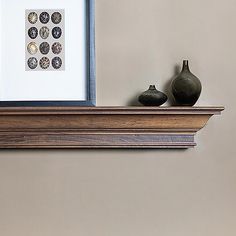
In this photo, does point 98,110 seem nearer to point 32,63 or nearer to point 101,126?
point 101,126

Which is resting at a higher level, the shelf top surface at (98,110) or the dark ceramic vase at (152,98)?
the dark ceramic vase at (152,98)

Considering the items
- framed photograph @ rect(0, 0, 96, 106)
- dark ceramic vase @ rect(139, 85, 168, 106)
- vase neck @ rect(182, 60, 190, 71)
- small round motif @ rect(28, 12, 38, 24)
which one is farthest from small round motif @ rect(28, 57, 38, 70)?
vase neck @ rect(182, 60, 190, 71)

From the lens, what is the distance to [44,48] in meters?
1.51

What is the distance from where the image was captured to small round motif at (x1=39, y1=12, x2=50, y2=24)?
1510mm

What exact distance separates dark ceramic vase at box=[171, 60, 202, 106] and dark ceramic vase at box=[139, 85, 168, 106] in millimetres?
43

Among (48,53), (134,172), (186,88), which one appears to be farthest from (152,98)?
(48,53)

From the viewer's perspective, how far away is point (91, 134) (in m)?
1.47

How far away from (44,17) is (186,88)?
505 millimetres

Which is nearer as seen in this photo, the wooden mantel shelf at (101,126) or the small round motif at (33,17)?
the wooden mantel shelf at (101,126)

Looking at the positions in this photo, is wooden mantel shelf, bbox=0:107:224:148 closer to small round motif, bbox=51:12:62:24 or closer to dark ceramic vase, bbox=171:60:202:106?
dark ceramic vase, bbox=171:60:202:106

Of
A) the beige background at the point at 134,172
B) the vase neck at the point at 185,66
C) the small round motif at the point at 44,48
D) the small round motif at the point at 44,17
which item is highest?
the small round motif at the point at 44,17

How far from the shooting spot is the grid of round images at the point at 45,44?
1507 millimetres

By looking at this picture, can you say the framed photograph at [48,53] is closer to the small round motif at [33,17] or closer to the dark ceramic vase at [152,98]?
the small round motif at [33,17]

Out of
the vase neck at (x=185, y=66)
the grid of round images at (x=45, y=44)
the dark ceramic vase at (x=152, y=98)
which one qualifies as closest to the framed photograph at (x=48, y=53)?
the grid of round images at (x=45, y=44)
